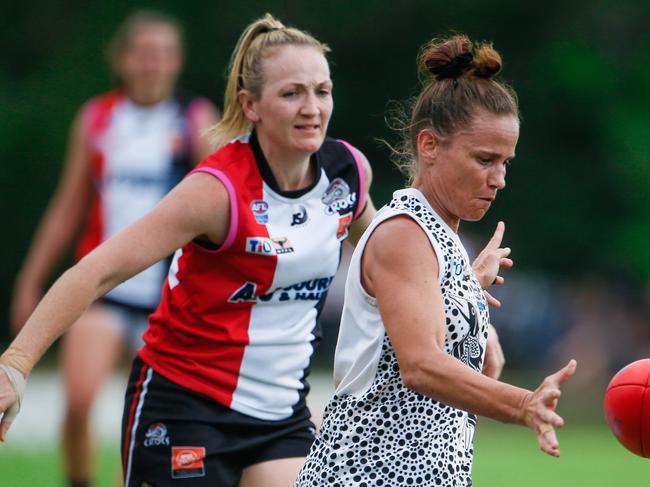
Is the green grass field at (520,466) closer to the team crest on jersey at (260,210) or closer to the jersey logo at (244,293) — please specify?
the jersey logo at (244,293)

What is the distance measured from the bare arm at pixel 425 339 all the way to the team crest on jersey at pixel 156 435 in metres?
1.33

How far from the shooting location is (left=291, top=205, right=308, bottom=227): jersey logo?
15.6 feet

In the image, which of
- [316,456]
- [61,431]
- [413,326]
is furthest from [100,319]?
[413,326]

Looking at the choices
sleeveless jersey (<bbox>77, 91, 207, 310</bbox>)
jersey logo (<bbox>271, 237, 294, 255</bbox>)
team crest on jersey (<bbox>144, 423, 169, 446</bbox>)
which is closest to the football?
jersey logo (<bbox>271, 237, 294, 255</bbox>)

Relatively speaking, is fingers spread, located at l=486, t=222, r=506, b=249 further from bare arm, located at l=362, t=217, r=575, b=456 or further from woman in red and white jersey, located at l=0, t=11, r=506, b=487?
bare arm, located at l=362, t=217, r=575, b=456

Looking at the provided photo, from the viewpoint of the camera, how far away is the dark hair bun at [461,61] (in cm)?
387

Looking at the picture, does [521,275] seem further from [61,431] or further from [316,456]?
[316,456]

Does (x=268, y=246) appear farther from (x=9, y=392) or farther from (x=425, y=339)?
(x=425, y=339)

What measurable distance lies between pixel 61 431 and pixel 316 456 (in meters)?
3.08

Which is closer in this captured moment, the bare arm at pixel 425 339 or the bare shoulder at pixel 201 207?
the bare arm at pixel 425 339

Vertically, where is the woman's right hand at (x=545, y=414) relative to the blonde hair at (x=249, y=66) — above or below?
below

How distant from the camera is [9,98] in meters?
20.7

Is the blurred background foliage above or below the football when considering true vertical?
above

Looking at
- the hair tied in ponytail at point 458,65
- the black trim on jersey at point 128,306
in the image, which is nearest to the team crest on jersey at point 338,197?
the hair tied in ponytail at point 458,65
